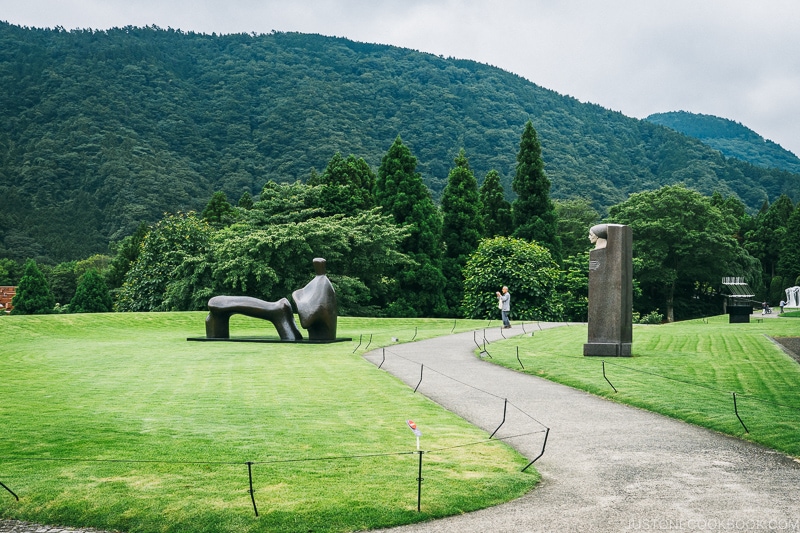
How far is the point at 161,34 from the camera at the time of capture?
118 meters

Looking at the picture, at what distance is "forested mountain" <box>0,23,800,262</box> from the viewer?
7031 cm

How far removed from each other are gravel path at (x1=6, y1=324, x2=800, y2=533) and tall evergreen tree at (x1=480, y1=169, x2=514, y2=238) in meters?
41.4

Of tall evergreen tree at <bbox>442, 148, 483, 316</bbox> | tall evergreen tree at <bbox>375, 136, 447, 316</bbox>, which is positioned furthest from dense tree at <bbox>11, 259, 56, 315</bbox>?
tall evergreen tree at <bbox>442, 148, 483, 316</bbox>

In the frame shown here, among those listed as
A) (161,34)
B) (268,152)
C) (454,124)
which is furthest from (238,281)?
(161,34)

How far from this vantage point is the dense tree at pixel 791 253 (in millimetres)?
64312

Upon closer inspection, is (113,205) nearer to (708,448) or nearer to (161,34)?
(161,34)

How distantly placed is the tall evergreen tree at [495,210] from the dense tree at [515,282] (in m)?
15.2

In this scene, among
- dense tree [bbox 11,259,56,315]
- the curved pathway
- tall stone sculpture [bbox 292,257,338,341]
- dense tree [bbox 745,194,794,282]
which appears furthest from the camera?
dense tree [bbox 745,194,794,282]

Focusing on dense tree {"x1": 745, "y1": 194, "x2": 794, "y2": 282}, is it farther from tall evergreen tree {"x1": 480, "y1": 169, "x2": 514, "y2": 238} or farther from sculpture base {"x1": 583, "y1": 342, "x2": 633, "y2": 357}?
sculpture base {"x1": 583, "y1": 342, "x2": 633, "y2": 357}

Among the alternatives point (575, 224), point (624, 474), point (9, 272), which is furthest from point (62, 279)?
point (624, 474)

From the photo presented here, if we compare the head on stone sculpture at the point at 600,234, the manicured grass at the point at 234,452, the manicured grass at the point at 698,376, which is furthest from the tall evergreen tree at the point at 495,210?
the manicured grass at the point at 234,452

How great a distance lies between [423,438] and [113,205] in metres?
66.6

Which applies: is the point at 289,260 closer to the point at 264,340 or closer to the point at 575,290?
the point at 264,340

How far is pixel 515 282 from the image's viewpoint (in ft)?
120
